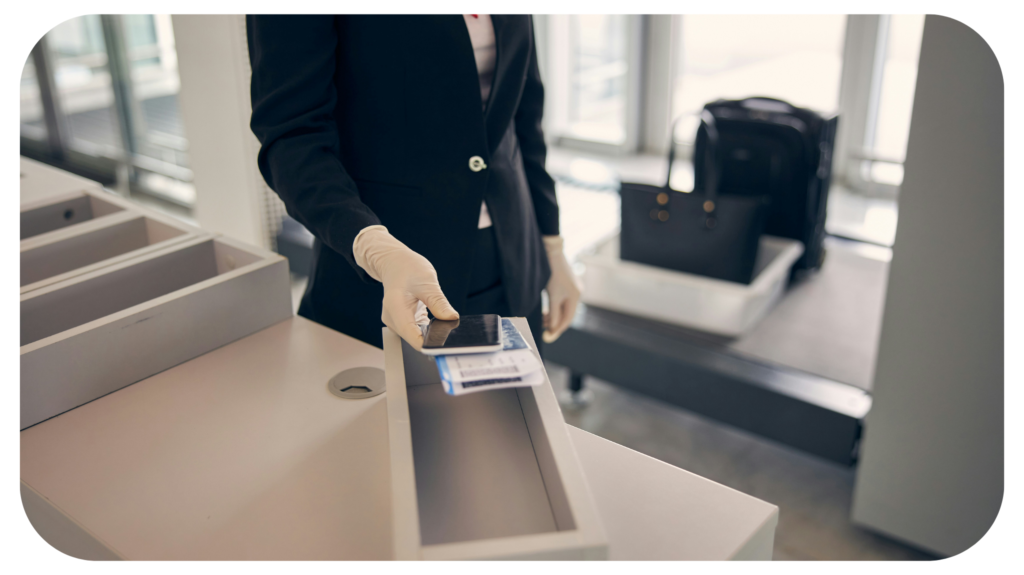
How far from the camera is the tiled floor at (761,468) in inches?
Answer: 70.4

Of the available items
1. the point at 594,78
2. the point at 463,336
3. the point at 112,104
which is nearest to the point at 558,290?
the point at 463,336

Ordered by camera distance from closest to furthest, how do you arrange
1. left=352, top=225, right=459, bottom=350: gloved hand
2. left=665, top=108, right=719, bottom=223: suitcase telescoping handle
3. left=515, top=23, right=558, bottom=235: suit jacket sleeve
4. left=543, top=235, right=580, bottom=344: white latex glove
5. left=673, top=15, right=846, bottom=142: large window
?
1. left=352, top=225, right=459, bottom=350: gloved hand
2. left=515, top=23, right=558, bottom=235: suit jacket sleeve
3. left=543, top=235, right=580, bottom=344: white latex glove
4. left=665, top=108, right=719, bottom=223: suitcase telescoping handle
5. left=673, top=15, right=846, bottom=142: large window

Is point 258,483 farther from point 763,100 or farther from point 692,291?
point 763,100

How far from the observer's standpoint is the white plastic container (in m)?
2.12

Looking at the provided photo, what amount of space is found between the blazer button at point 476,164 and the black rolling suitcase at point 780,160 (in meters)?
1.26

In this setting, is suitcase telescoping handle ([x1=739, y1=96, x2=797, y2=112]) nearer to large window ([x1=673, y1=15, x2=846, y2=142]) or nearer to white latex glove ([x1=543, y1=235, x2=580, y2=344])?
large window ([x1=673, y1=15, x2=846, y2=142])

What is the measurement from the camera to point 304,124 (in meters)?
1.02

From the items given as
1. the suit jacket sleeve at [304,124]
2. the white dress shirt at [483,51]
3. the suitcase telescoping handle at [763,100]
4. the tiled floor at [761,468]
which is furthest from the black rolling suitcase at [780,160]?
the suit jacket sleeve at [304,124]

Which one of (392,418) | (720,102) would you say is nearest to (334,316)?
(392,418)

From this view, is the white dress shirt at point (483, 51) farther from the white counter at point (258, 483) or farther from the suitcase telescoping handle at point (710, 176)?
the suitcase telescoping handle at point (710, 176)

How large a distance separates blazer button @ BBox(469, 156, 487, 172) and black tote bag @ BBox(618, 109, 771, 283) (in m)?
1.10

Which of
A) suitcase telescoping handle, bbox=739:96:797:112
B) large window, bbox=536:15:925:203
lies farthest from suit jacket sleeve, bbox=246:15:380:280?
large window, bbox=536:15:925:203

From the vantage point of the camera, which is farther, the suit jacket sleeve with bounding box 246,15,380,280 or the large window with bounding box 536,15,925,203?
the large window with bounding box 536,15,925,203

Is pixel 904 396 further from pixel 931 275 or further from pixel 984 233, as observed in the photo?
pixel 984 233
